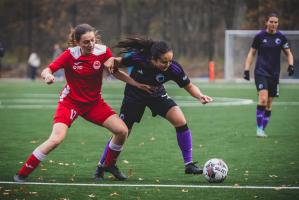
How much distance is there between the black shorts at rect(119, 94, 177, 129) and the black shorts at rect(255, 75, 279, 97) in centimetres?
491

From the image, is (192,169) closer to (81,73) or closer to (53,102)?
(81,73)

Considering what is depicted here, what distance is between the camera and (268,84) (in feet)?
45.4

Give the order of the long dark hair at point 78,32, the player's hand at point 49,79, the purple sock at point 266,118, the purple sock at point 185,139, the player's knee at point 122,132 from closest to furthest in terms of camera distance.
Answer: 1. the player's hand at point 49,79
2. the long dark hair at point 78,32
3. the player's knee at point 122,132
4. the purple sock at point 185,139
5. the purple sock at point 266,118

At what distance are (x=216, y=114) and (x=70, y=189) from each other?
1102 cm

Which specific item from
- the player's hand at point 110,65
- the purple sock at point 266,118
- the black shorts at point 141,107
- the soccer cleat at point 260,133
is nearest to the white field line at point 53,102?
the purple sock at point 266,118

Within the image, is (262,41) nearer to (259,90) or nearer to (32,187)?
(259,90)

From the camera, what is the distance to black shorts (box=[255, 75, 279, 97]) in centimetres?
1369

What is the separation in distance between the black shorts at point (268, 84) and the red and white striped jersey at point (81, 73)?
5547 mm

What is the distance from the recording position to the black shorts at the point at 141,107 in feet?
29.6

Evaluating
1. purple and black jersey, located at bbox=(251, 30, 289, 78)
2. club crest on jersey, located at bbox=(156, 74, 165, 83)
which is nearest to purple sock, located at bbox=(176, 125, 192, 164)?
club crest on jersey, located at bbox=(156, 74, 165, 83)

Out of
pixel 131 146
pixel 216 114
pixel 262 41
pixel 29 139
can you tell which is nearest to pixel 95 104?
pixel 131 146

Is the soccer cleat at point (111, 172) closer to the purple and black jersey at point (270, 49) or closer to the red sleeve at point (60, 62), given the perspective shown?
the red sleeve at point (60, 62)

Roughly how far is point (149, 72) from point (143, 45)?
31cm

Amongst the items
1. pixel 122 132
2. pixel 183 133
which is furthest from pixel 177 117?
pixel 122 132
